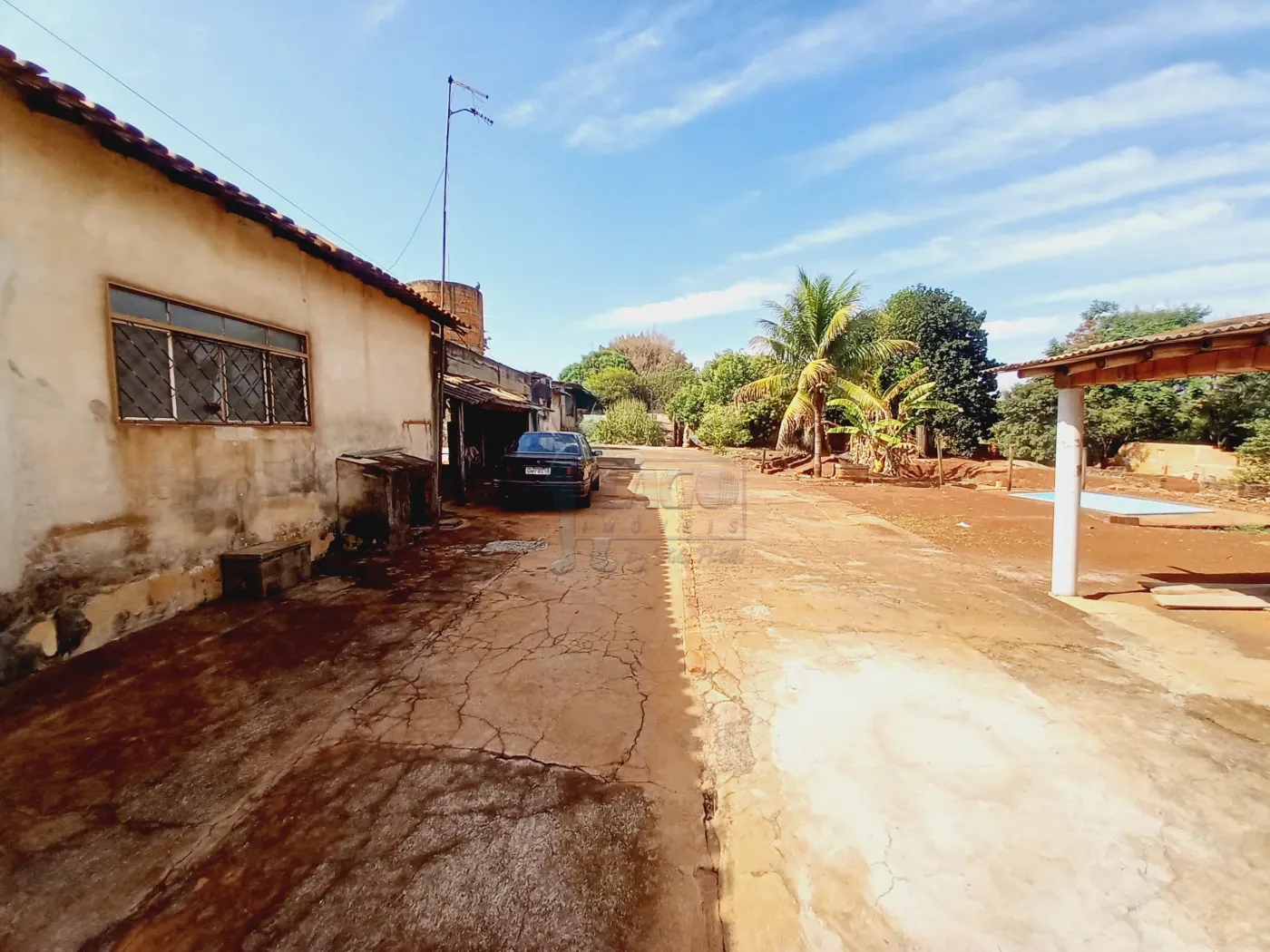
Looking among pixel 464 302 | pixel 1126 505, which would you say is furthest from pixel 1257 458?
pixel 464 302

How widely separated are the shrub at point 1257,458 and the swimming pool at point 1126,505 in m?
2.36

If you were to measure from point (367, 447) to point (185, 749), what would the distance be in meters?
5.47

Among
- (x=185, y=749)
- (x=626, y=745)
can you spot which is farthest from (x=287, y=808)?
(x=626, y=745)

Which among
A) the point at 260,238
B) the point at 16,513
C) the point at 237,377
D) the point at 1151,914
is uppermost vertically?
the point at 260,238

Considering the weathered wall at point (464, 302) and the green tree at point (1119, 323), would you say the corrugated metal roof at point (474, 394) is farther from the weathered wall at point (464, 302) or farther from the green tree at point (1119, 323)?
the green tree at point (1119, 323)

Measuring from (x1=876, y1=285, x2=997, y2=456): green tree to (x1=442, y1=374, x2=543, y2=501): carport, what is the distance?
61.2 feet

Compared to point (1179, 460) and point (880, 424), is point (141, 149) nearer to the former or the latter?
point (880, 424)

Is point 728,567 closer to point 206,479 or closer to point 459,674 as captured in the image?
point 459,674

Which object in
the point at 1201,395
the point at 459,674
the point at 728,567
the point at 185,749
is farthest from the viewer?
A: the point at 1201,395

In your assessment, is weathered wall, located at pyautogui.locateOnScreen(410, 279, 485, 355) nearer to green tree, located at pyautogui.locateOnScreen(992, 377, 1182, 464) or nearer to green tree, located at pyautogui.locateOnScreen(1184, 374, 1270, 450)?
green tree, located at pyautogui.locateOnScreen(992, 377, 1182, 464)

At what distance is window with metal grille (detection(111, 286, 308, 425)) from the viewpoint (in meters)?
4.46

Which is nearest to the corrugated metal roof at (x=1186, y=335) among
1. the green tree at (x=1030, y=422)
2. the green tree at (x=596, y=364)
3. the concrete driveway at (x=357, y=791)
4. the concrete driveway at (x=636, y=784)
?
the concrete driveway at (x=636, y=784)

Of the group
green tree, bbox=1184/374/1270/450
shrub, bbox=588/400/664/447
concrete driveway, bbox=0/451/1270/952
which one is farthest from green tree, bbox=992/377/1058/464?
concrete driveway, bbox=0/451/1270/952

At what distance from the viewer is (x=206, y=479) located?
5.11 m
